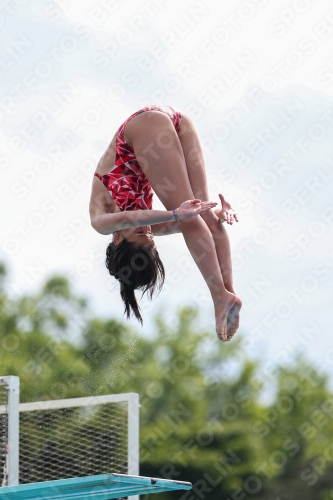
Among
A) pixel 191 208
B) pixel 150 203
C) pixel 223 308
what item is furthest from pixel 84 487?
pixel 150 203

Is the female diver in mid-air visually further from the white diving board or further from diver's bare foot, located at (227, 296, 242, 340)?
the white diving board

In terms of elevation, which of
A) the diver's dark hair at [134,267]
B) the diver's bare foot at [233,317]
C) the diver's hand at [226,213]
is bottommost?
the diver's bare foot at [233,317]

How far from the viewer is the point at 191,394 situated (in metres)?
24.4

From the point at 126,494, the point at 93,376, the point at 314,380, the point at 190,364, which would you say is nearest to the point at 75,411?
the point at 126,494

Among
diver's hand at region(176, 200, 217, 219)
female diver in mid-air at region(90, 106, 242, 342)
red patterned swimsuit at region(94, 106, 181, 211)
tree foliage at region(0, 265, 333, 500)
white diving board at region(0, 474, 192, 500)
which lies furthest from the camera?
tree foliage at region(0, 265, 333, 500)

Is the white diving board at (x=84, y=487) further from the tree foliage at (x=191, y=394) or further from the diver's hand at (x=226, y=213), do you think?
the tree foliage at (x=191, y=394)

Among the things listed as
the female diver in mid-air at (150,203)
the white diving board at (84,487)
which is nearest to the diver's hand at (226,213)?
the female diver in mid-air at (150,203)

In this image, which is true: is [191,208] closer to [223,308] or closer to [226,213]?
[226,213]

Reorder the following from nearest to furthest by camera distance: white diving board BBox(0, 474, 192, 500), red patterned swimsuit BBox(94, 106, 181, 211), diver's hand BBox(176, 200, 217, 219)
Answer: white diving board BBox(0, 474, 192, 500), diver's hand BBox(176, 200, 217, 219), red patterned swimsuit BBox(94, 106, 181, 211)

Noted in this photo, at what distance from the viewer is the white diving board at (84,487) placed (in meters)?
4.07

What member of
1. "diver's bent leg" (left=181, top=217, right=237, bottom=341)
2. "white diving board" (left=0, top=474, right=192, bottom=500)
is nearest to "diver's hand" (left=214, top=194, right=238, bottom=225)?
"diver's bent leg" (left=181, top=217, right=237, bottom=341)

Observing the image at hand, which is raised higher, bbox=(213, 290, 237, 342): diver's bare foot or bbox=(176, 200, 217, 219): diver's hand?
bbox=(176, 200, 217, 219): diver's hand

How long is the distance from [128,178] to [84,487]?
1.80 metres

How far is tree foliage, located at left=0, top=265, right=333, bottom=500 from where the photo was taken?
891 inches
